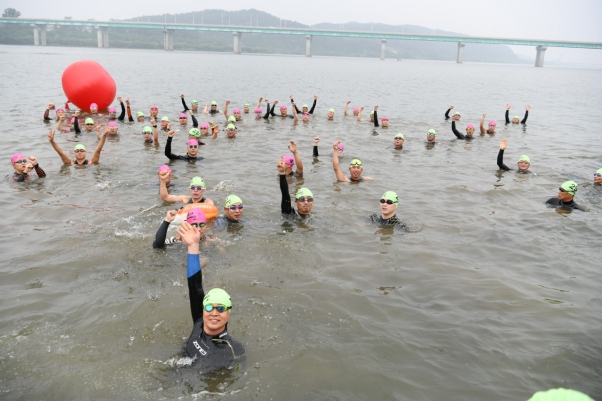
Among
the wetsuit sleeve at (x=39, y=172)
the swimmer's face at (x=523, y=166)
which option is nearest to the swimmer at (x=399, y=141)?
the swimmer's face at (x=523, y=166)

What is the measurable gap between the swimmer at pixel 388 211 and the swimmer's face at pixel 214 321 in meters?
5.85

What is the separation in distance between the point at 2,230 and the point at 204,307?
6918mm

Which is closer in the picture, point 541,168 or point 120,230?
point 120,230

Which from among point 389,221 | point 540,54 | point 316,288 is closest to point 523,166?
point 389,221

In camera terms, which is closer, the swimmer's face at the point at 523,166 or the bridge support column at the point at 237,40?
the swimmer's face at the point at 523,166

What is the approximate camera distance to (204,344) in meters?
5.61

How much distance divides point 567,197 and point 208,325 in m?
11.0

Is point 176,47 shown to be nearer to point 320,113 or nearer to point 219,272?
point 320,113

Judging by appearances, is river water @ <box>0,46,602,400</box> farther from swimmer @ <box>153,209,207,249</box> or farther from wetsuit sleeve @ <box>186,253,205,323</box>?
wetsuit sleeve @ <box>186,253,205,323</box>

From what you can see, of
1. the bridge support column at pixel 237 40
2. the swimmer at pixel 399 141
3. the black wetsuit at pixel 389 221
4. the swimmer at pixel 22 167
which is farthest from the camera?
the bridge support column at pixel 237 40

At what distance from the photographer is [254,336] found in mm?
6449

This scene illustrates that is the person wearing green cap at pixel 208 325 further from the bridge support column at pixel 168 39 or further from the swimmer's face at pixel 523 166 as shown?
the bridge support column at pixel 168 39

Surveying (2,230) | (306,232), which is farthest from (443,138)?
(2,230)

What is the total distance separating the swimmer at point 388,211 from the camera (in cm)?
1040
